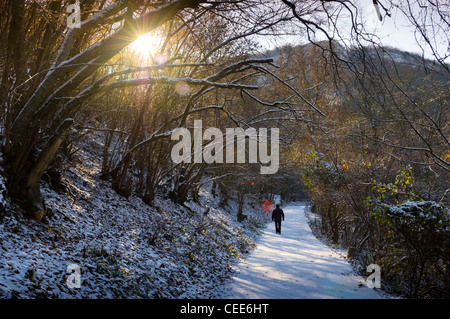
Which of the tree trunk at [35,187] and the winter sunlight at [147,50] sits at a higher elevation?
the winter sunlight at [147,50]

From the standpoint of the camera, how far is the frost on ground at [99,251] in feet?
12.4

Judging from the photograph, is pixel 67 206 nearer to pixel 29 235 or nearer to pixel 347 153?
pixel 29 235

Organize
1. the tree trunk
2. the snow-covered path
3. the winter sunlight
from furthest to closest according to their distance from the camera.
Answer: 1. the winter sunlight
2. the snow-covered path
3. the tree trunk

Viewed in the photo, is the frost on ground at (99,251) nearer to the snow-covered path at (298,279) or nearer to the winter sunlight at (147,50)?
the snow-covered path at (298,279)

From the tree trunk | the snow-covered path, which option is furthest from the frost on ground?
the snow-covered path

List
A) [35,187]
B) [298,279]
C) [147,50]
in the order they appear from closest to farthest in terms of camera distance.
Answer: [35,187] → [298,279] → [147,50]

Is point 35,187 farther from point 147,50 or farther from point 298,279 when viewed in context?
point 147,50

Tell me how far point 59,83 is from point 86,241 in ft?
12.0

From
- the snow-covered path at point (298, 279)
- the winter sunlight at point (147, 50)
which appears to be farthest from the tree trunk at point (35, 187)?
the winter sunlight at point (147, 50)

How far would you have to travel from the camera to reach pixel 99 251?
204 inches

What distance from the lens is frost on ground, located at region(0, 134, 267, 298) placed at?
12.4 ft

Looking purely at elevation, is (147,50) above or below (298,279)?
above

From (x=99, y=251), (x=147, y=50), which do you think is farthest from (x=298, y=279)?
(x=147, y=50)

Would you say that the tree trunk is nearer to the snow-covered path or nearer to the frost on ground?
the frost on ground
